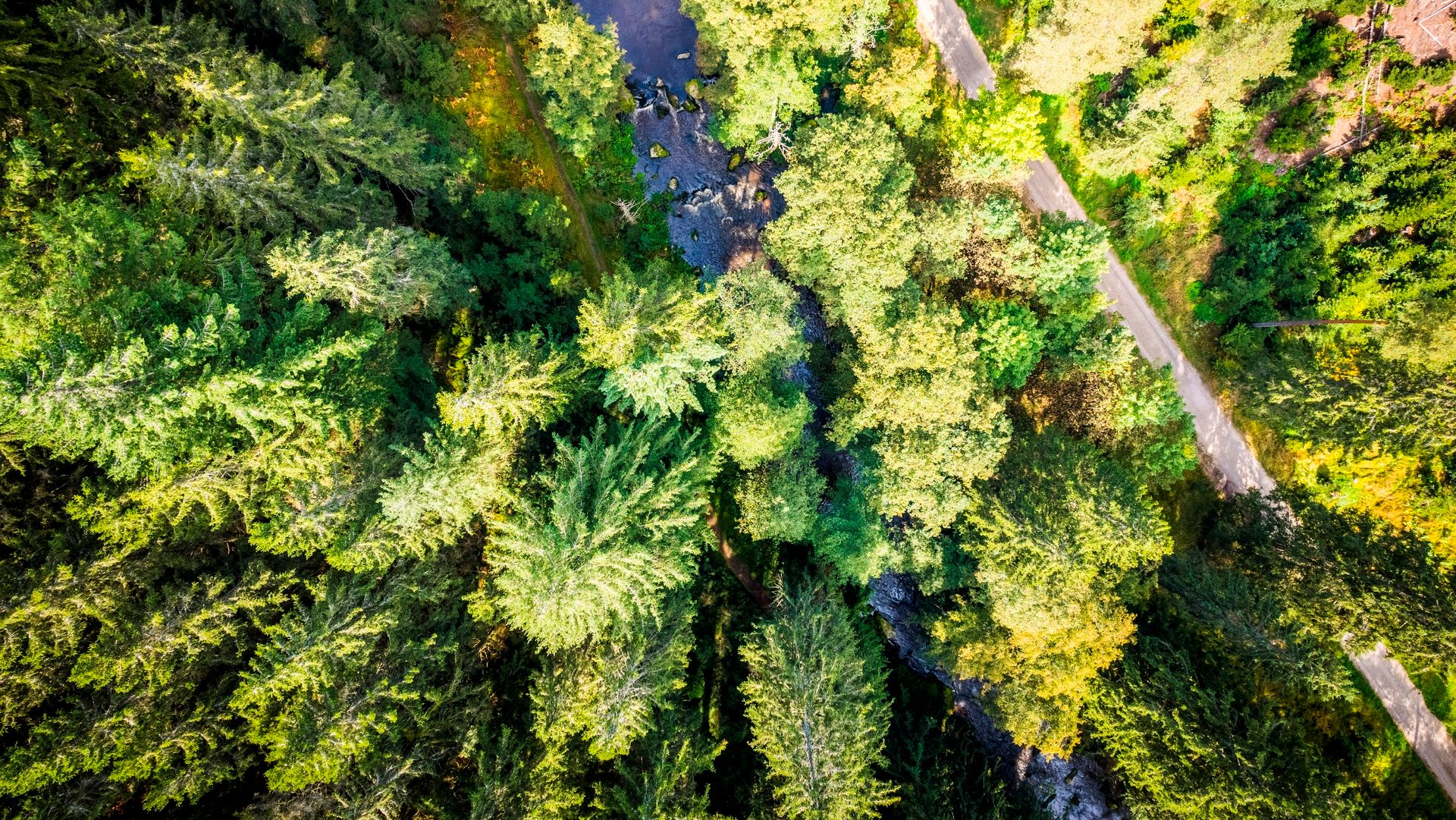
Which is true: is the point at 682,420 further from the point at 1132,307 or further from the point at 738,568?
the point at 1132,307

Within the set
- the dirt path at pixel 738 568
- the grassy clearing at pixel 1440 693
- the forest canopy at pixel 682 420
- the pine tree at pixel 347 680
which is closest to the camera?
the forest canopy at pixel 682 420

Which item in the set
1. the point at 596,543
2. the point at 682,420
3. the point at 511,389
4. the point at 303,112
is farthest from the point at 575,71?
the point at 596,543

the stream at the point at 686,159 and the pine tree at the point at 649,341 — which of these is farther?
the stream at the point at 686,159

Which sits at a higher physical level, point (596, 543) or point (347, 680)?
point (596, 543)

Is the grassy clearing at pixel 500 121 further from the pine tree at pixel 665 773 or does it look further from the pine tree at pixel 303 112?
the pine tree at pixel 665 773

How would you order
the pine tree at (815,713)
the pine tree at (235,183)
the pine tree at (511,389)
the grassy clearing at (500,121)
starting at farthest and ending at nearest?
the grassy clearing at (500,121)
the pine tree at (815,713)
the pine tree at (511,389)
the pine tree at (235,183)

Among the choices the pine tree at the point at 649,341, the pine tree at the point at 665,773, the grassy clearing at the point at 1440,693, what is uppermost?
the pine tree at the point at 649,341

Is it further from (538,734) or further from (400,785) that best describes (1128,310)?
(400,785)

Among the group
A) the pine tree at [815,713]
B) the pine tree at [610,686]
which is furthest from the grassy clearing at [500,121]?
the pine tree at [815,713]
